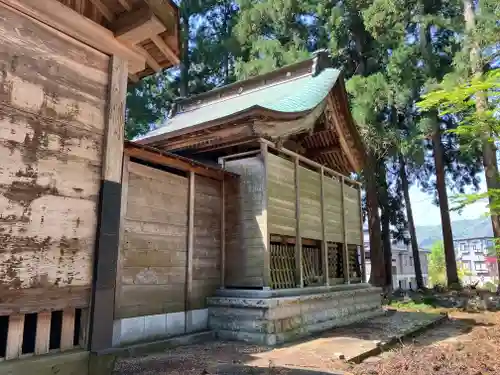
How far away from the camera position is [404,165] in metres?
22.2

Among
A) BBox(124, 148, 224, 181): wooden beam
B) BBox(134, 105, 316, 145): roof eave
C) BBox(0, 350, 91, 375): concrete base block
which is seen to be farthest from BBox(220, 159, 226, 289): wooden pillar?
BBox(0, 350, 91, 375): concrete base block

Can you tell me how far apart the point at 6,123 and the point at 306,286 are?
7.24m

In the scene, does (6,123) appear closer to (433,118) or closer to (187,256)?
(187,256)

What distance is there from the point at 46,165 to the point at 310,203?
685 cm

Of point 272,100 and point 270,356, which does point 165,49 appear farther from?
point 272,100

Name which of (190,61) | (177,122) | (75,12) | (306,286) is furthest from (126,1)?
(190,61)

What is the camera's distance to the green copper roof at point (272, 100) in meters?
9.07

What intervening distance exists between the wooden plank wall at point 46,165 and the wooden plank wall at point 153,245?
85.6 inches

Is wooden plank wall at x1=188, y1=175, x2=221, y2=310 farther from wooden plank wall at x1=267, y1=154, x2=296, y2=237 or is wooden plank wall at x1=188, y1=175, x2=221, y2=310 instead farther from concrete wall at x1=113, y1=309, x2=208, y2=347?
wooden plank wall at x1=267, y1=154, x2=296, y2=237

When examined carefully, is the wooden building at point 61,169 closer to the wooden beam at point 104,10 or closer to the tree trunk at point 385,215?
the wooden beam at point 104,10

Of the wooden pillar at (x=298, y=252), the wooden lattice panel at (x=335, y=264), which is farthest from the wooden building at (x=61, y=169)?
the wooden lattice panel at (x=335, y=264)

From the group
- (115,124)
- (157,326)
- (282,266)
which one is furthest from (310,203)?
(115,124)

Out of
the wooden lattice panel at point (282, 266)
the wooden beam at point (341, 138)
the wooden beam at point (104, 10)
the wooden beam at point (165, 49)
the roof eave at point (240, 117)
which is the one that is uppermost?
the wooden beam at point (341, 138)

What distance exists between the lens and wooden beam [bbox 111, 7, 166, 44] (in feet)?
14.0
